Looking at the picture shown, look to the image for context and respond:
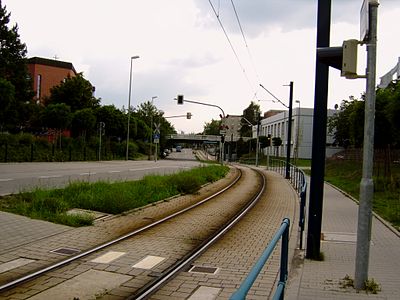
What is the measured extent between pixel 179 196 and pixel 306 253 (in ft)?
33.3

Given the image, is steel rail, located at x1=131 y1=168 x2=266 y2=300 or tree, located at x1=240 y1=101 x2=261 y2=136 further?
tree, located at x1=240 y1=101 x2=261 y2=136

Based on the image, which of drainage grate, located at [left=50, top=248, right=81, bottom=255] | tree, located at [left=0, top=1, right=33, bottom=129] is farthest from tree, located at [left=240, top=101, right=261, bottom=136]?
drainage grate, located at [left=50, top=248, right=81, bottom=255]

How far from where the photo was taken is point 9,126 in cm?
4606

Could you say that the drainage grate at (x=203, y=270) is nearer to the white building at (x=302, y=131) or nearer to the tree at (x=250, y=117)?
the white building at (x=302, y=131)

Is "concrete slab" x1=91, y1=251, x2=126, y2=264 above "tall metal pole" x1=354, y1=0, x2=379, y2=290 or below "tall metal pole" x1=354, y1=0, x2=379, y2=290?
below

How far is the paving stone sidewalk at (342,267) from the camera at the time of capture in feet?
19.6

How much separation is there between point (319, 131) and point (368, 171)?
6.21ft

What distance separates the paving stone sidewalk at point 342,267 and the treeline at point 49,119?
1106 inches

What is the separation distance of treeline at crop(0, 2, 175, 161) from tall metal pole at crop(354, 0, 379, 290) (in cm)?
3103

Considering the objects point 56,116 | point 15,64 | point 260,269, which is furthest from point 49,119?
point 260,269

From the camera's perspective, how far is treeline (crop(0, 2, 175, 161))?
36938mm

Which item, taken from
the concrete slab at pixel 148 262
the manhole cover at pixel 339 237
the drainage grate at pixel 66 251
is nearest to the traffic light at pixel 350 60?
the concrete slab at pixel 148 262

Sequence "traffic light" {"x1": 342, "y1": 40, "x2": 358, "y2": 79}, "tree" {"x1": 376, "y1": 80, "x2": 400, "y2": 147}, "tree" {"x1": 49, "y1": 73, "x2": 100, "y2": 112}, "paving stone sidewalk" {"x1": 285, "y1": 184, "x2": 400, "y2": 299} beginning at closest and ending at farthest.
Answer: "paving stone sidewalk" {"x1": 285, "y1": 184, "x2": 400, "y2": 299}
"traffic light" {"x1": 342, "y1": 40, "x2": 358, "y2": 79}
"tree" {"x1": 376, "y1": 80, "x2": 400, "y2": 147}
"tree" {"x1": 49, "y1": 73, "x2": 100, "y2": 112}

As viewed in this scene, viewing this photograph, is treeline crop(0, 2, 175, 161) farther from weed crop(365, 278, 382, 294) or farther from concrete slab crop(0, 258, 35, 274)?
weed crop(365, 278, 382, 294)
